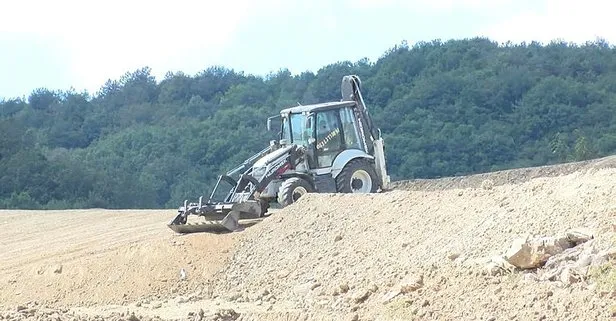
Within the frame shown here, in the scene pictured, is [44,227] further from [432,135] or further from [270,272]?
[432,135]

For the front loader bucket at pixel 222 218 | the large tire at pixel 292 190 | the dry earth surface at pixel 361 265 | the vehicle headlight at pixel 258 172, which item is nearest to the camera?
the dry earth surface at pixel 361 265

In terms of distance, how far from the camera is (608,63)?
57.9m

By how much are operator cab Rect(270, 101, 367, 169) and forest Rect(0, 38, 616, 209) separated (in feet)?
55.4

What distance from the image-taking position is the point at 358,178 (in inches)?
754

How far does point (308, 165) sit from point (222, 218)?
7.10 feet

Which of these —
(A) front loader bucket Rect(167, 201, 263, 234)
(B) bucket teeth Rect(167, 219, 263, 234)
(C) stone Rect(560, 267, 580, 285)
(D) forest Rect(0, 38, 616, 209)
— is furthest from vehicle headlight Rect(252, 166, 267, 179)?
(D) forest Rect(0, 38, 616, 209)

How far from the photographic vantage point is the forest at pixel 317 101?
4456 cm

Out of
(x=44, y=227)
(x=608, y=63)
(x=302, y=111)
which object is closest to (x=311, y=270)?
(x=302, y=111)

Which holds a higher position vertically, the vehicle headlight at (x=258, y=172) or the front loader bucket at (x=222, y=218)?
the vehicle headlight at (x=258, y=172)

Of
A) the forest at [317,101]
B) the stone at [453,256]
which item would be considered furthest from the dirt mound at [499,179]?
the stone at [453,256]

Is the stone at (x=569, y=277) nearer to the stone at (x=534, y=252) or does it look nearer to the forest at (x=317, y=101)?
the stone at (x=534, y=252)

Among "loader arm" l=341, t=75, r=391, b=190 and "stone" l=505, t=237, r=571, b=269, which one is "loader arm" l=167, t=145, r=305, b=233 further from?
"stone" l=505, t=237, r=571, b=269

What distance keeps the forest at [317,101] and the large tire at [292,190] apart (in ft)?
59.8

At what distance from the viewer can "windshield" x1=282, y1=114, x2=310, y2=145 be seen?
62.2 ft
